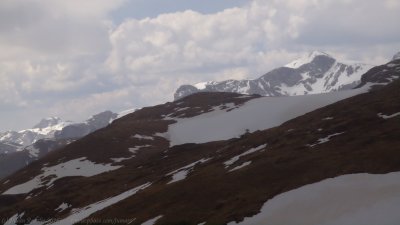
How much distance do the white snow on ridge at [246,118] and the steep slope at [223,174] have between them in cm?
731

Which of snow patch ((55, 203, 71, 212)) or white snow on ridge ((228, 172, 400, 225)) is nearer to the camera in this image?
white snow on ridge ((228, 172, 400, 225))

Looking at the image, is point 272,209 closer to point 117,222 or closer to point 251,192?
point 251,192

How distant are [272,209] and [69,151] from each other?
130m

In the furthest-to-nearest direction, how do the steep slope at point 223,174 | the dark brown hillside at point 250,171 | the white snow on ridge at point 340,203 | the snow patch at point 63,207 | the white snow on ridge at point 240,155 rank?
the snow patch at point 63,207
the white snow on ridge at point 240,155
the steep slope at point 223,174
the dark brown hillside at point 250,171
the white snow on ridge at point 340,203

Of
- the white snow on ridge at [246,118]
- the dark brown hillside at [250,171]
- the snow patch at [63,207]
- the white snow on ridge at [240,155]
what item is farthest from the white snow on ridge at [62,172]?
the white snow on ridge at [240,155]

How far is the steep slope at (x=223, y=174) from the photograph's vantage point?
54250mm

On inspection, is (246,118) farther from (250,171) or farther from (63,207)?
(250,171)

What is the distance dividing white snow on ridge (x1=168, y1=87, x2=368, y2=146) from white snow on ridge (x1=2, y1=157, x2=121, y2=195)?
92.3 ft

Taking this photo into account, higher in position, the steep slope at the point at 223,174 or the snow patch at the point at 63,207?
the steep slope at the point at 223,174

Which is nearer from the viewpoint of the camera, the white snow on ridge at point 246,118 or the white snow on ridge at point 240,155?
the white snow on ridge at point 240,155

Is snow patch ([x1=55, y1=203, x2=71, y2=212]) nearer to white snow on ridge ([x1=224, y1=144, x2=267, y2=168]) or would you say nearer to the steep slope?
the steep slope

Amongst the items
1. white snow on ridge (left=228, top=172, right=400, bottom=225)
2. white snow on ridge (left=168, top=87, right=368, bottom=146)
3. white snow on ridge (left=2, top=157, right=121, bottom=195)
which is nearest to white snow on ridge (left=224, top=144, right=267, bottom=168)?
white snow on ridge (left=228, top=172, right=400, bottom=225)

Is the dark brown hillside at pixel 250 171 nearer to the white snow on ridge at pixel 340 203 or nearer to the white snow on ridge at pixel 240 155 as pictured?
the white snow on ridge at pixel 240 155

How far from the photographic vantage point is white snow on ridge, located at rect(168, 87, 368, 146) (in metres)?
149
